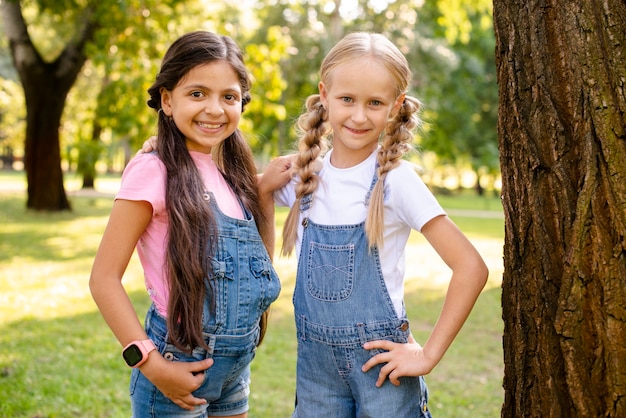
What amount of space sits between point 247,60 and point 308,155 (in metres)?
10.2

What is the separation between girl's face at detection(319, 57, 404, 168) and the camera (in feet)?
7.44

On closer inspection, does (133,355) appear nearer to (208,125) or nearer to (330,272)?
(330,272)

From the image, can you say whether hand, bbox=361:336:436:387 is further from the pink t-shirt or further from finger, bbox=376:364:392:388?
the pink t-shirt

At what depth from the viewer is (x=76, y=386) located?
443cm

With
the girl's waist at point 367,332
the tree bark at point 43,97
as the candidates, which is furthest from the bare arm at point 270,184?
the tree bark at point 43,97

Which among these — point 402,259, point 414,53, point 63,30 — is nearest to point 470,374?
point 402,259

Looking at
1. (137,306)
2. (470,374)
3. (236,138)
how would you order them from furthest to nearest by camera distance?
1. (137,306)
2. (470,374)
3. (236,138)

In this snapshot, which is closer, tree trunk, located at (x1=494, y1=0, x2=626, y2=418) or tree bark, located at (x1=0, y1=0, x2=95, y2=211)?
tree trunk, located at (x1=494, y1=0, x2=626, y2=418)

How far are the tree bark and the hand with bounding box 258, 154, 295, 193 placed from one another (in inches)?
492

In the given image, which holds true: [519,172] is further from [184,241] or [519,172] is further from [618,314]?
[184,241]

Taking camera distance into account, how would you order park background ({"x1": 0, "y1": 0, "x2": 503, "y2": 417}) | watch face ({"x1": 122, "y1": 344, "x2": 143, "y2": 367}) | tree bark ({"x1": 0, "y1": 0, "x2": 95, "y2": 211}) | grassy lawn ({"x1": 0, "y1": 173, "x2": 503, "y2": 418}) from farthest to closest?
tree bark ({"x1": 0, "y1": 0, "x2": 95, "y2": 211}) < park background ({"x1": 0, "y1": 0, "x2": 503, "y2": 417}) < grassy lawn ({"x1": 0, "y1": 173, "x2": 503, "y2": 418}) < watch face ({"x1": 122, "y1": 344, "x2": 143, "y2": 367})

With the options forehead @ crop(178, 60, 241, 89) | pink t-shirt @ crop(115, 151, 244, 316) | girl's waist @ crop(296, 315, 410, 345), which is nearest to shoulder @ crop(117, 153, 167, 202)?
pink t-shirt @ crop(115, 151, 244, 316)

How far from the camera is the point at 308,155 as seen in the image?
2461 millimetres

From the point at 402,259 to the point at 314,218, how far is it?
33cm
